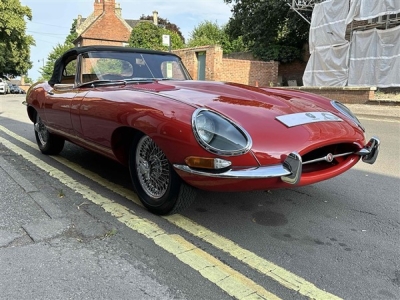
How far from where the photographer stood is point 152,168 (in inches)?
123

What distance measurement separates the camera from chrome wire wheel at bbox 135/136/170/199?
9.95ft

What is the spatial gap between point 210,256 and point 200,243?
0.65 ft

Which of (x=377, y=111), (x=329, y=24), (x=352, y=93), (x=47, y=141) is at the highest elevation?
(x=329, y=24)

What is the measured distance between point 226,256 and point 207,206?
93 centimetres

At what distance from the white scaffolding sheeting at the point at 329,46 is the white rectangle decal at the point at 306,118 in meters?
15.3

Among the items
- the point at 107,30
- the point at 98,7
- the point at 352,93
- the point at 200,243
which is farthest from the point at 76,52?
the point at 98,7

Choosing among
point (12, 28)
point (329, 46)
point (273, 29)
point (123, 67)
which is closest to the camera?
point (123, 67)

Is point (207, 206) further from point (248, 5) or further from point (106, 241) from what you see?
point (248, 5)

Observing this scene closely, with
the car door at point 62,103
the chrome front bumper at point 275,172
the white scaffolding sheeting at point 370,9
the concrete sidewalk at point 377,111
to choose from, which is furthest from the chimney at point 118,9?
the chrome front bumper at point 275,172

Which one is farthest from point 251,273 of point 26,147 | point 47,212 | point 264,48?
point 264,48

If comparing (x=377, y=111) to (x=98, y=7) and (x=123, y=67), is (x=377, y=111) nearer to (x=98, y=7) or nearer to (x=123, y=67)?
(x=123, y=67)

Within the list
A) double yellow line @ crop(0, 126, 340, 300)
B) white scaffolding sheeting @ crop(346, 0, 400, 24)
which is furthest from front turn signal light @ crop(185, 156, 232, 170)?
white scaffolding sheeting @ crop(346, 0, 400, 24)

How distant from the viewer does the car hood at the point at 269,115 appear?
262cm

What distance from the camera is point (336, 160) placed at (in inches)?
121
